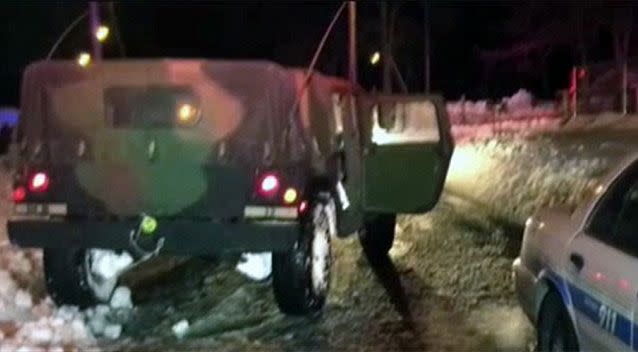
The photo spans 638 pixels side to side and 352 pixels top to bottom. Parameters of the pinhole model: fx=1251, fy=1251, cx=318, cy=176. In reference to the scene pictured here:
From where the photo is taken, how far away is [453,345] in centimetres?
855

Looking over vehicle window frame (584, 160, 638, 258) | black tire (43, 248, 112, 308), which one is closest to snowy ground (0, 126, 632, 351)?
black tire (43, 248, 112, 308)

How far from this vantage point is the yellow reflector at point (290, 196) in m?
8.74

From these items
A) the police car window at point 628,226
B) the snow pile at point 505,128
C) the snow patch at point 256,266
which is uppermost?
the police car window at point 628,226

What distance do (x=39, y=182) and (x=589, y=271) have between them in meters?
4.35

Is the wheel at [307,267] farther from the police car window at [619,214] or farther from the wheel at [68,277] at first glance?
the police car window at [619,214]

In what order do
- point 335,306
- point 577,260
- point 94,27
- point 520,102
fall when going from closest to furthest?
point 577,260
point 335,306
point 94,27
point 520,102

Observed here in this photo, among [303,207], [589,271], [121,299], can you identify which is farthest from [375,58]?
[589,271]

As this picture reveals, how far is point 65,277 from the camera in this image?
9.36 metres

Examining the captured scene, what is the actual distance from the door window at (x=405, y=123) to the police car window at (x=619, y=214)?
15.4 ft

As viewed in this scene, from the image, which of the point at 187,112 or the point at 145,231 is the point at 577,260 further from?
the point at 145,231

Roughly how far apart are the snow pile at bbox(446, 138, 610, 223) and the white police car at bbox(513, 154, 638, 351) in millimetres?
7676

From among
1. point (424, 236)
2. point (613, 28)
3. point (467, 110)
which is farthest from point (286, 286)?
point (467, 110)

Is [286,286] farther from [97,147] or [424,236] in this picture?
[424,236]

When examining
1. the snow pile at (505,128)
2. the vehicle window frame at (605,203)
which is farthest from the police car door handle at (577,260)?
the snow pile at (505,128)
